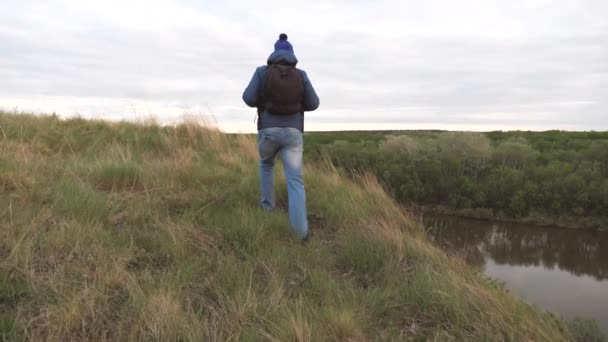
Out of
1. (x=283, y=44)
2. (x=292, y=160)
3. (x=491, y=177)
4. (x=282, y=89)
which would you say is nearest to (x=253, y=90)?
(x=282, y=89)

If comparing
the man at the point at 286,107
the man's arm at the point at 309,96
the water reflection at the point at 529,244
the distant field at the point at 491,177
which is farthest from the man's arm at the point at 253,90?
the distant field at the point at 491,177

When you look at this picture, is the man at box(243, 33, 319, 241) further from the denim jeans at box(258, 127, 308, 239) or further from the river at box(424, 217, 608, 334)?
the river at box(424, 217, 608, 334)

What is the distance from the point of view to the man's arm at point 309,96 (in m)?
4.41

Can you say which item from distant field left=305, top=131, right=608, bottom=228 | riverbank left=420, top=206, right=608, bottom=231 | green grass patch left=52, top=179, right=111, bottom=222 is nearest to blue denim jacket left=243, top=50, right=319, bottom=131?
green grass patch left=52, top=179, right=111, bottom=222

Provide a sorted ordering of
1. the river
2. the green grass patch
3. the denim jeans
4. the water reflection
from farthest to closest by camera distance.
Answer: the water reflection → the river → the denim jeans → the green grass patch

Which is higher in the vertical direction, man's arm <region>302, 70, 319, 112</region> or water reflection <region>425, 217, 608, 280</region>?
man's arm <region>302, 70, 319, 112</region>

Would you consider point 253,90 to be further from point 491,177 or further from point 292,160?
point 491,177

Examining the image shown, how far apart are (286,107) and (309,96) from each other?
305mm

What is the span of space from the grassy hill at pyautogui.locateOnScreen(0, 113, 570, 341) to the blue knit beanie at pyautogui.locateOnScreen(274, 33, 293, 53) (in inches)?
63.7

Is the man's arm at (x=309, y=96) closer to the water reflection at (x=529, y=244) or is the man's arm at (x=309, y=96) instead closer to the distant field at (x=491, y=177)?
the water reflection at (x=529, y=244)

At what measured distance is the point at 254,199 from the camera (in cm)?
534

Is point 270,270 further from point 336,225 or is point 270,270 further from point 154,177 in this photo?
point 154,177

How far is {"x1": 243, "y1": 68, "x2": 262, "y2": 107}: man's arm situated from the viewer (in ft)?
14.1

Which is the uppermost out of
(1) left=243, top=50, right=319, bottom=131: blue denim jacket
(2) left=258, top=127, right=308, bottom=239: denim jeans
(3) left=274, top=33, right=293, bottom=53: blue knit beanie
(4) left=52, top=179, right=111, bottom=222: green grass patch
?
(3) left=274, top=33, right=293, bottom=53: blue knit beanie
